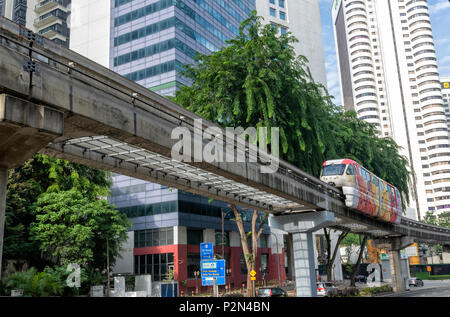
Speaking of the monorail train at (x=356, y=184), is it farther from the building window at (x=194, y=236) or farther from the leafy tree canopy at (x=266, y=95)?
the building window at (x=194, y=236)

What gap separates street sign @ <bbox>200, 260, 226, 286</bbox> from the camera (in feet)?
86.6

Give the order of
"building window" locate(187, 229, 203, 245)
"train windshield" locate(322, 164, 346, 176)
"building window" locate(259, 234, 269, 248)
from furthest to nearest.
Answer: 1. "building window" locate(259, 234, 269, 248)
2. "building window" locate(187, 229, 203, 245)
3. "train windshield" locate(322, 164, 346, 176)

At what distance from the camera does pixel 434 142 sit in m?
151

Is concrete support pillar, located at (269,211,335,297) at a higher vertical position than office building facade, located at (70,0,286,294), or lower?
lower

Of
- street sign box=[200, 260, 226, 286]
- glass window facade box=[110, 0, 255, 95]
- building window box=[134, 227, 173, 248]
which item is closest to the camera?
street sign box=[200, 260, 226, 286]

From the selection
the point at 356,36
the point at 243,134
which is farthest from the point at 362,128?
the point at 356,36

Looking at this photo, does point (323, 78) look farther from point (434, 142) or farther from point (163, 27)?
point (163, 27)

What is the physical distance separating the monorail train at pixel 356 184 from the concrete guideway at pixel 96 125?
20.0ft

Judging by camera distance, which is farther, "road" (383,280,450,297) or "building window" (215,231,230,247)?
"building window" (215,231,230,247)

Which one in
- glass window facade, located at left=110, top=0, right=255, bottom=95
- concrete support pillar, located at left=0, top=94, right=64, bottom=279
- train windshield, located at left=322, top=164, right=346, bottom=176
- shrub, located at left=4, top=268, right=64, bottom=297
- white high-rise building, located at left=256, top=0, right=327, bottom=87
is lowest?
shrub, located at left=4, top=268, right=64, bottom=297

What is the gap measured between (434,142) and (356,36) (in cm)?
5403

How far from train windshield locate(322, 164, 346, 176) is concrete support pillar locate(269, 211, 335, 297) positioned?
12.0 ft

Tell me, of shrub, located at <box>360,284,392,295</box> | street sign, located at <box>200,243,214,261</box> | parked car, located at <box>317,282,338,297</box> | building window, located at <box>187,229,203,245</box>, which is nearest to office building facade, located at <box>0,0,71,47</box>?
building window, located at <box>187,229,203,245</box>

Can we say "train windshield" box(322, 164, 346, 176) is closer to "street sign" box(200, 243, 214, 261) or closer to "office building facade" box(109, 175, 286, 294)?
"street sign" box(200, 243, 214, 261)
